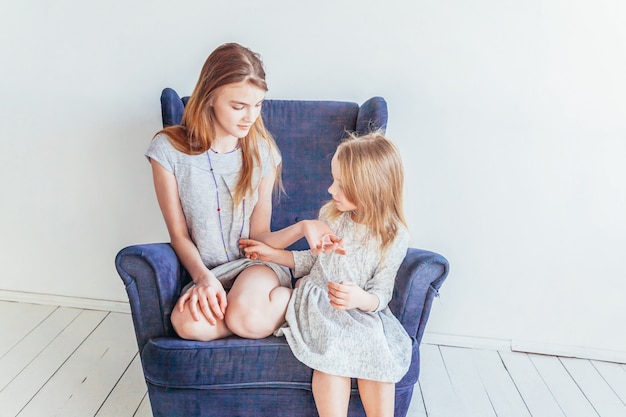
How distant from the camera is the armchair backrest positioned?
1874 millimetres

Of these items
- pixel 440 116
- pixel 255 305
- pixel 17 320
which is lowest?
pixel 17 320

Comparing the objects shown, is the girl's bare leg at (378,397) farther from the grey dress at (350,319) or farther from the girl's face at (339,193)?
the girl's face at (339,193)

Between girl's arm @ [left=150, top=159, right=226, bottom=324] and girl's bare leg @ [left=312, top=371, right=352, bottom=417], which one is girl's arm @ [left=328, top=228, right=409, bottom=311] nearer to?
girl's bare leg @ [left=312, top=371, right=352, bottom=417]

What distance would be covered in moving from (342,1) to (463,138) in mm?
627

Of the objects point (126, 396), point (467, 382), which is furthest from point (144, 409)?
point (467, 382)

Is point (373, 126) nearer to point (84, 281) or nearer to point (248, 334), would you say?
point (248, 334)

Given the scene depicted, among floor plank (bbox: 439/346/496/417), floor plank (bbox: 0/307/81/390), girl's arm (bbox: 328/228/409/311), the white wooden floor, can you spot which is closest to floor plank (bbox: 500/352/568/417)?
the white wooden floor

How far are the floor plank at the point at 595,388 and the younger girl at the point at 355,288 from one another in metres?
0.83

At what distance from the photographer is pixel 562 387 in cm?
192

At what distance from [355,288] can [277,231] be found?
0.37m

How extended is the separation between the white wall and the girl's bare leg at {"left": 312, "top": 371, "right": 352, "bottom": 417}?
854mm

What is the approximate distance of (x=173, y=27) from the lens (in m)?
1.99

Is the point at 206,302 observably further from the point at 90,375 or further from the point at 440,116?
the point at 440,116

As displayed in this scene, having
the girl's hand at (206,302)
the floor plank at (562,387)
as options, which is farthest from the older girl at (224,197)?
the floor plank at (562,387)
